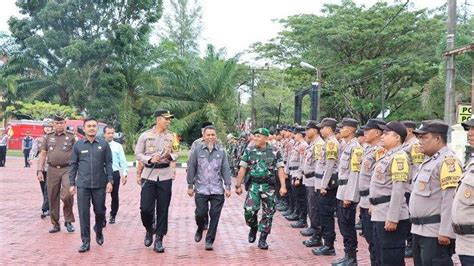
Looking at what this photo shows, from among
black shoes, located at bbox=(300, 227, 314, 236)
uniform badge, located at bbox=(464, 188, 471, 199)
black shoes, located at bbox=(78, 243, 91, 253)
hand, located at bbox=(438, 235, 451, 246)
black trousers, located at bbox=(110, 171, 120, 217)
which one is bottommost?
black shoes, located at bbox=(300, 227, 314, 236)

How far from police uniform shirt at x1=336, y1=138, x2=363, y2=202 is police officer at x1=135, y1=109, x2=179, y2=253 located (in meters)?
2.41

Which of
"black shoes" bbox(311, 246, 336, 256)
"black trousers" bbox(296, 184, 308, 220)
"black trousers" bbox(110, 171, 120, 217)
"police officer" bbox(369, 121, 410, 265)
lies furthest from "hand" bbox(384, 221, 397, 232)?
"black trousers" bbox(110, 171, 120, 217)

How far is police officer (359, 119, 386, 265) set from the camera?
6793mm

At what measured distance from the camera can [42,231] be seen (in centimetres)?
996

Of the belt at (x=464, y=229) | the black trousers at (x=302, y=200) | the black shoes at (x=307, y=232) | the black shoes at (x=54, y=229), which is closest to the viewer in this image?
the belt at (x=464, y=229)

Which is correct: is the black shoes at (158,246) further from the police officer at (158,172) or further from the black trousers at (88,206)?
the black trousers at (88,206)

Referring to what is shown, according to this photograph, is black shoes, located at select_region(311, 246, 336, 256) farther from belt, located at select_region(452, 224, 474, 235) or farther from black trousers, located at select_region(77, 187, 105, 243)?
belt, located at select_region(452, 224, 474, 235)

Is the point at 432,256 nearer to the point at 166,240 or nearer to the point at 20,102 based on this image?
the point at 166,240

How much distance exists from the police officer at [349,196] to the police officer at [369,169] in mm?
270

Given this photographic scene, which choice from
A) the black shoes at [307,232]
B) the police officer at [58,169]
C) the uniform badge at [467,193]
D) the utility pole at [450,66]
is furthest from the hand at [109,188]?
the utility pole at [450,66]

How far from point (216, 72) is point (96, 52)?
747 centimetres

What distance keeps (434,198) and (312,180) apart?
4.66 meters

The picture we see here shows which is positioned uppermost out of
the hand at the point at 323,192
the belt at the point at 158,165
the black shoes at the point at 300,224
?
the belt at the point at 158,165

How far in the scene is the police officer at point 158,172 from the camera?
8.53 m
